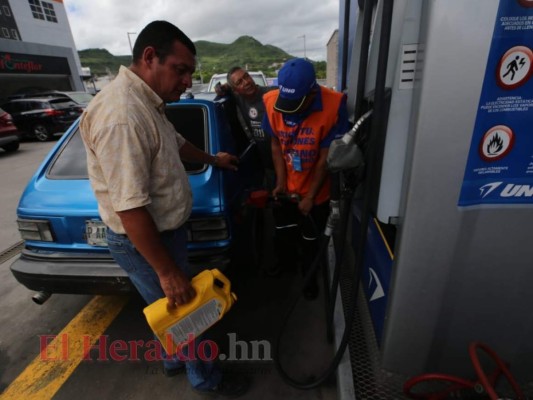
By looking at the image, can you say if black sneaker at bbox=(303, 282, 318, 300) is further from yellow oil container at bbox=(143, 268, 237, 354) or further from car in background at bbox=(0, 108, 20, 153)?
car in background at bbox=(0, 108, 20, 153)

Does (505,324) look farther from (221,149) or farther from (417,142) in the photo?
(221,149)

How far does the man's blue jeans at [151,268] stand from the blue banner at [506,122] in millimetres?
1248

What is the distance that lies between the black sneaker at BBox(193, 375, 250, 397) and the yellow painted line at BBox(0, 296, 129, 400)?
93cm

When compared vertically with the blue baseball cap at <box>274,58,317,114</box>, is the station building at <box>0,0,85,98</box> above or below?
above

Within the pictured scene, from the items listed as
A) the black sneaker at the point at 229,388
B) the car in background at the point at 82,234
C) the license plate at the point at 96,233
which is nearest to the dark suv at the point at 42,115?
the car in background at the point at 82,234

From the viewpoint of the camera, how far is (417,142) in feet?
3.55

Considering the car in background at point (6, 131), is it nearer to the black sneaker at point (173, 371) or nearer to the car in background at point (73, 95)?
the car in background at point (73, 95)

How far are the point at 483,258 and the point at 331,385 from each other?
1.20m

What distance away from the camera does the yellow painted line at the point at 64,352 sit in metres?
1.99

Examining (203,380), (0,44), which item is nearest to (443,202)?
(203,380)

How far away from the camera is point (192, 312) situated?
1.42 m

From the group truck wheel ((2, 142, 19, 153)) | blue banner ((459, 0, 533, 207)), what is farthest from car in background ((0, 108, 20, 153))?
blue banner ((459, 0, 533, 207))

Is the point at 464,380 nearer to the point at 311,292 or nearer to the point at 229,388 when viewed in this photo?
the point at 229,388

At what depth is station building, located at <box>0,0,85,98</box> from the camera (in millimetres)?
19875
